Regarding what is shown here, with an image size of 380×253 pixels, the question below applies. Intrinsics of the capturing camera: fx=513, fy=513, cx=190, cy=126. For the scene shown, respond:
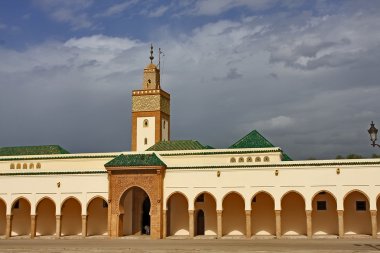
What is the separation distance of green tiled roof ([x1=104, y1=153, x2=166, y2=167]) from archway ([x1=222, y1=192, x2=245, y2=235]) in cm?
499

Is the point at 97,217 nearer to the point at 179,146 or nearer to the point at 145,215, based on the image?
the point at 145,215

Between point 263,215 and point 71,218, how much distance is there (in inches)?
527

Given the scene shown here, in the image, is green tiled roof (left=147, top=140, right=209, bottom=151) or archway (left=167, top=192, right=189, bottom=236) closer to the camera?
archway (left=167, top=192, right=189, bottom=236)

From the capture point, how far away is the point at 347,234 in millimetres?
31281

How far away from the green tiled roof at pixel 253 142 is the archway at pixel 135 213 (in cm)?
725

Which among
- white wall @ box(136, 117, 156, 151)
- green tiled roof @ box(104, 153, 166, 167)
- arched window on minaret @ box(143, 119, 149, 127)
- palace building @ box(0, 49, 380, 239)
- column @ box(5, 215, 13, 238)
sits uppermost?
arched window on minaret @ box(143, 119, 149, 127)

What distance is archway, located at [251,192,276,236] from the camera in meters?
32.8

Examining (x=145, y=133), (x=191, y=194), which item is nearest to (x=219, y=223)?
(x=191, y=194)

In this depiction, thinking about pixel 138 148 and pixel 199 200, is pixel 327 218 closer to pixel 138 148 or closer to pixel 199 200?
pixel 199 200

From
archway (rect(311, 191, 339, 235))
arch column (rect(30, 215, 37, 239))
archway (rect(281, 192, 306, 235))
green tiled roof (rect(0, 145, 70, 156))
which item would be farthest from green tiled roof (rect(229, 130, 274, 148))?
arch column (rect(30, 215, 37, 239))

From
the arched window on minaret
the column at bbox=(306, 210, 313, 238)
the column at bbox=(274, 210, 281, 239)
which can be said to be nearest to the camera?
the column at bbox=(306, 210, 313, 238)

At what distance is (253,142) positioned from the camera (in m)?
34.4

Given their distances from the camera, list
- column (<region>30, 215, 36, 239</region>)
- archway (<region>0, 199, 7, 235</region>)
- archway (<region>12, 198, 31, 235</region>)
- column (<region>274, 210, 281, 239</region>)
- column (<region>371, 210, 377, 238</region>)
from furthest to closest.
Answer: archway (<region>0, 199, 7, 235</region>) < archway (<region>12, 198, 31, 235</region>) < column (<region>30, 215, 36, 239</region>) < column (<region>274, 210, 281, 239</region>) < column (<region>371, 210, 377, 238</region>)

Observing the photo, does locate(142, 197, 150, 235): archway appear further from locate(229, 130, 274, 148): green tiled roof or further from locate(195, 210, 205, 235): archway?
locate(229, 130, 274, 148): green tiled roof
